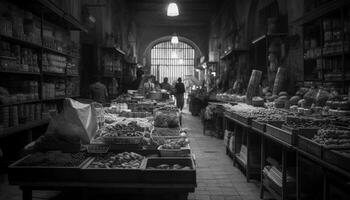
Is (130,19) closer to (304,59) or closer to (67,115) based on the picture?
(304,59)

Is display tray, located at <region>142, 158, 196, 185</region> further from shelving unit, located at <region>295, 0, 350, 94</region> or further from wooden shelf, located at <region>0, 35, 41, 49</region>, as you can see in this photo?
wooden shelf, located at <region>0, 35, 41, 49</region>

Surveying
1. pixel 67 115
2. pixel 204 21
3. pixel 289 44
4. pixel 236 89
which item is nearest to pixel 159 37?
pixel 204 21

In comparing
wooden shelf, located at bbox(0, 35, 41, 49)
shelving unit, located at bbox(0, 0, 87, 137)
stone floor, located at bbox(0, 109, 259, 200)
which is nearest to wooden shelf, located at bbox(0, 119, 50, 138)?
shelving unit, located at bbox(0, 0, 87, 137)

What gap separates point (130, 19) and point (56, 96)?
1199cm

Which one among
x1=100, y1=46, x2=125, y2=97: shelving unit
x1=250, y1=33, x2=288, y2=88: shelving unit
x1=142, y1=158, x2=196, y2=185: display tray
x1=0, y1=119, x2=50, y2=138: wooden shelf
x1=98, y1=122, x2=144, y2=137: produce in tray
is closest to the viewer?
x1=142, y1=158, x2=196, y2=185: display tray

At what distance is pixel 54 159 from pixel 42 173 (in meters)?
0.19

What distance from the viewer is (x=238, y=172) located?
213 inches

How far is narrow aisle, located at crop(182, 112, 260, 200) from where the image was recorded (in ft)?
13.9

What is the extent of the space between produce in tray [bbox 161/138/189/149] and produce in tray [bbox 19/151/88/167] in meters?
0.78

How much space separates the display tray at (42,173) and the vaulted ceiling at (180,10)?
1443 cm

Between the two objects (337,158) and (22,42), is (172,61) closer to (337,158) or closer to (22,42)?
(22,42)

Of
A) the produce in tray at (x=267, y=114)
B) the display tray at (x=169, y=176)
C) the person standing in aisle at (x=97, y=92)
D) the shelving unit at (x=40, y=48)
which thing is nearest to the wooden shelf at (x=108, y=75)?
the person standing in aisle at (x=97, y=92)

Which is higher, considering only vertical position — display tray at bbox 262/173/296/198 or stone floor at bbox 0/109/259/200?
display tray at bbox 262/173/296/198

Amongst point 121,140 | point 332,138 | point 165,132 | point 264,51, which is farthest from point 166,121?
point 264,51
